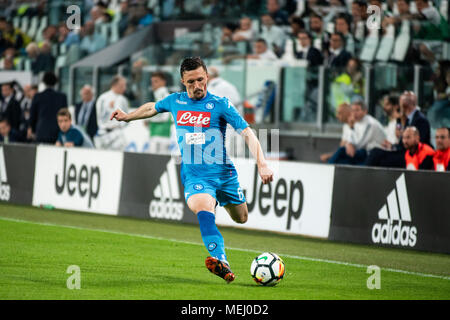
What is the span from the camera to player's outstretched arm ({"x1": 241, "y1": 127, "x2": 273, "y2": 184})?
27.8 feet

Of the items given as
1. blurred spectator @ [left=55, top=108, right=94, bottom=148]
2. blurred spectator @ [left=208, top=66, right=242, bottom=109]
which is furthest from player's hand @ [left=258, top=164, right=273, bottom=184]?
blurred spectator @ [left=55, top=108, right=94, bottom=148]

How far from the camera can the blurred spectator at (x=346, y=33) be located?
60.7 ft

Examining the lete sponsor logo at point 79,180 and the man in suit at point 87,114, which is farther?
the man in suit at point 87,114

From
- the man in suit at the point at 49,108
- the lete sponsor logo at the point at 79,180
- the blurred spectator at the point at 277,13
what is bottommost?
the lete sponsor logo at the point at 79,180

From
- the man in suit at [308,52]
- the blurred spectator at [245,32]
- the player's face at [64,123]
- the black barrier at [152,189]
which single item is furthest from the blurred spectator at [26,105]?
the man in suit at [308,52]

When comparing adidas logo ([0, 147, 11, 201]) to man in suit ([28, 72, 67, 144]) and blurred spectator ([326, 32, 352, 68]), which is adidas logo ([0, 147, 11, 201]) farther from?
blurred spectator ([326, 32, 352, 68])

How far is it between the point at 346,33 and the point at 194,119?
32.2 ft

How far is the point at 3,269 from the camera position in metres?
9.60

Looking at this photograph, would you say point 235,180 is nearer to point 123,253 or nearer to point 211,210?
point 211,210

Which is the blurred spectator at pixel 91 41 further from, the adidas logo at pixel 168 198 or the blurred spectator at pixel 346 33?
the adidas logo at pixel 168 198

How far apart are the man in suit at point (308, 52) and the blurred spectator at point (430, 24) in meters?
2.16

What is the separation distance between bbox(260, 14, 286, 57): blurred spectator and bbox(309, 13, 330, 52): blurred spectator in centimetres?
85

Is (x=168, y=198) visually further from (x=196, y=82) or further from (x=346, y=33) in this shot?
(x=196, y=82)
